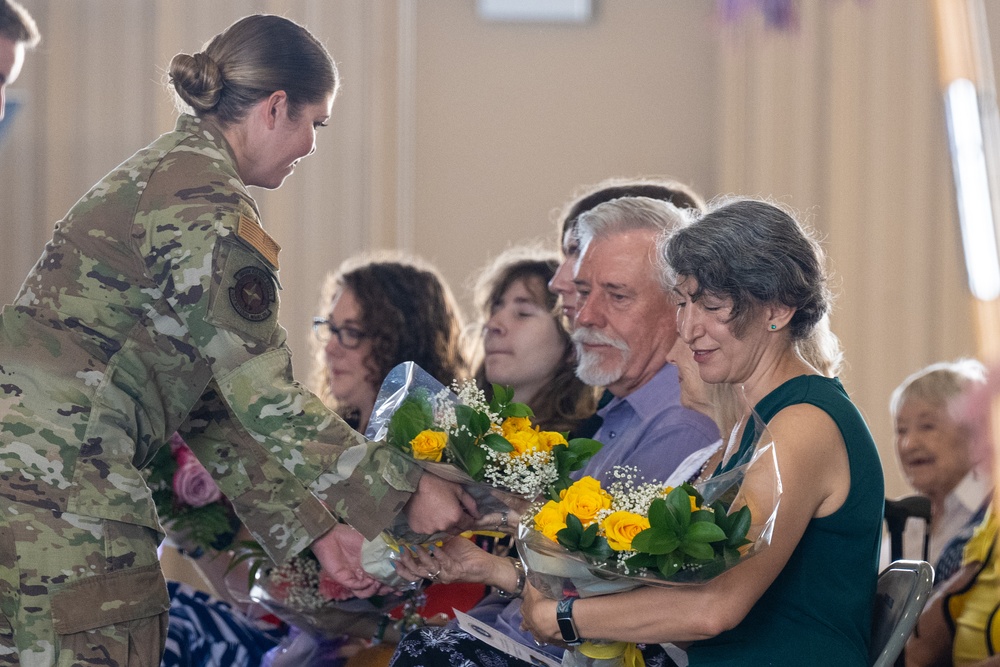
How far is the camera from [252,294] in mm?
2059

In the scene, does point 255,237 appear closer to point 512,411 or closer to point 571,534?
point 512,411

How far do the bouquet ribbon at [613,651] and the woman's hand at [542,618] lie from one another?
1.7 inches

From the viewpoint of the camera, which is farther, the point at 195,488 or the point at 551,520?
the point at 195,488

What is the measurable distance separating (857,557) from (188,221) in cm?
130

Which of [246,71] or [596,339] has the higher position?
[246,71]

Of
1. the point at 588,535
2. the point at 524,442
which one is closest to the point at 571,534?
the point at 588,535

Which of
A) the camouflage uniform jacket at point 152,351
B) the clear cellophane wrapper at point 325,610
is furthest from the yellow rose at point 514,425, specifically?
the clear cellophane wrapper at point 325,610

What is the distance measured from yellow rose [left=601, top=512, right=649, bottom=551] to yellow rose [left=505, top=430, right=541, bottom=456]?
0.35 m

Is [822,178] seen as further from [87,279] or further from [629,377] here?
[87,279]

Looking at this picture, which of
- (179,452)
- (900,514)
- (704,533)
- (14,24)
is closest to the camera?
(704,533)

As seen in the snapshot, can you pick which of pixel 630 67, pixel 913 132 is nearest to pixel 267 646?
pixel 630 67

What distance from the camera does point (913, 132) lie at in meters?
5.05

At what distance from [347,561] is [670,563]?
966 millimetres

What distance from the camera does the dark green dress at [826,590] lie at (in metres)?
1.78
